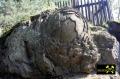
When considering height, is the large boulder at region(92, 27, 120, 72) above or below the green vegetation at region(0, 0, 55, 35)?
below

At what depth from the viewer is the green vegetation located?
657 cm

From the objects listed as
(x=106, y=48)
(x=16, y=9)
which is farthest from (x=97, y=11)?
(x=106, y=48)

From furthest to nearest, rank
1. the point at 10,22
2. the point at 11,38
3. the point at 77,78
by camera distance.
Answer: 1. the point at 10,22
2. the point at 11,38
3. the point at 77,78

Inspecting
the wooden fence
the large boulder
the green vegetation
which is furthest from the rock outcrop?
the wooden fence

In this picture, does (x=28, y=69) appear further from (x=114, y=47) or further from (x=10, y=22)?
(x=10, y=22)

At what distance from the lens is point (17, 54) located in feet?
15.4

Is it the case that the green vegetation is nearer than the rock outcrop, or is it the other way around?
the rock outcrop

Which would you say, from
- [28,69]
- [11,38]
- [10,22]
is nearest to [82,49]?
[28,69]

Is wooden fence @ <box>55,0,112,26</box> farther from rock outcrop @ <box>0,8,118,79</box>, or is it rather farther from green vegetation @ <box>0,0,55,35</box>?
rock outcrop @ <box>0,8,118,79</box>

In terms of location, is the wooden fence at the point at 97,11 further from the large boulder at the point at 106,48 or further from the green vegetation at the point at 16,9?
the large boulder at the point at 106,48

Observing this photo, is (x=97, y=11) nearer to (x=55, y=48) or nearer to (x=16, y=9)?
(x=16, y=9)

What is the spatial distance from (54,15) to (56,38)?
39 cm

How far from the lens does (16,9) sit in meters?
6.89

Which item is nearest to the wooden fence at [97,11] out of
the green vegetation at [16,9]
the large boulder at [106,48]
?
the green vegetation at [16,9]
